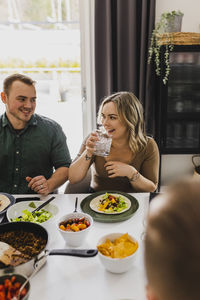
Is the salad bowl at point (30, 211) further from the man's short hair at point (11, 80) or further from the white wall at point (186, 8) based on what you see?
the white wall at point (186, 8)

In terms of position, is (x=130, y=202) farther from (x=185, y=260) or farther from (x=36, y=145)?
(x=185, y=260)

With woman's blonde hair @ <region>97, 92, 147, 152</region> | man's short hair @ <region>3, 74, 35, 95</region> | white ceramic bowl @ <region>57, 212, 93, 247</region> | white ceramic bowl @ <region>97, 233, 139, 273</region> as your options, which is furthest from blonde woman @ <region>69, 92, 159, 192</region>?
white ceramic bowl @ <region>97, 233, 139, 273</region>

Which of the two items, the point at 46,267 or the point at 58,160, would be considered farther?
the point at 58,160

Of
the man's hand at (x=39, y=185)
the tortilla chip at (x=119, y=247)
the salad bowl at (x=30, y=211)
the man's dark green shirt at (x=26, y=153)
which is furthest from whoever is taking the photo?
the man's dark green shirt at (x=26, y=153)

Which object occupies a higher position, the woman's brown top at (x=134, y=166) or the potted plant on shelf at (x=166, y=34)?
the potted plant on shelf at (x=166, y=34)

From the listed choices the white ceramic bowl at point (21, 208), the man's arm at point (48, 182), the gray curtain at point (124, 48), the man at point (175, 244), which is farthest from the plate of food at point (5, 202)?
the gray curtain at point (124, 48)

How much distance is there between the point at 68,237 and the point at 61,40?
9.29 ft

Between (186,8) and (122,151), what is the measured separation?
1973 mm

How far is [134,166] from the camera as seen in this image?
6.31ft

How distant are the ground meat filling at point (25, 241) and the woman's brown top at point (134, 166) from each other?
86cm

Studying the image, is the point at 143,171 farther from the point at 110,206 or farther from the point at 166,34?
the point at 166,34

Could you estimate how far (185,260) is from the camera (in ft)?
1.30

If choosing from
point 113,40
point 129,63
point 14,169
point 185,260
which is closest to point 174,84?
point 129,63

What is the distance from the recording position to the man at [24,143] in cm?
198
